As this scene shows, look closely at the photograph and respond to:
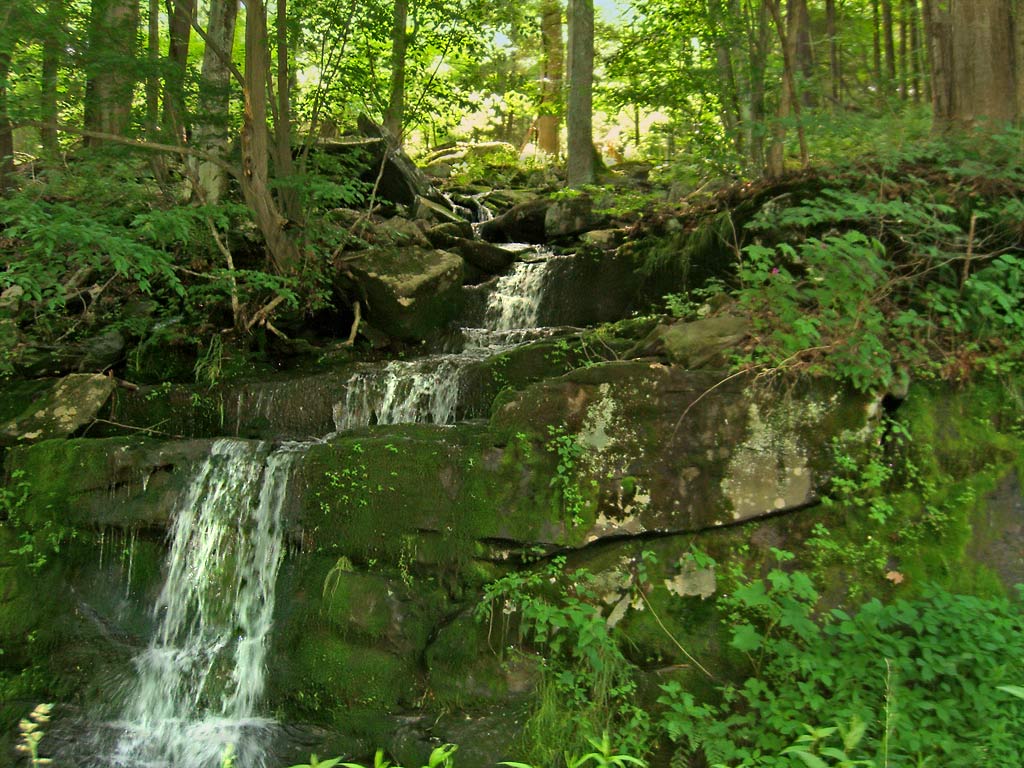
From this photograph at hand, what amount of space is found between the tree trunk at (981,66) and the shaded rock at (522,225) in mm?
5974

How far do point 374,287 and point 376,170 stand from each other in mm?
3837

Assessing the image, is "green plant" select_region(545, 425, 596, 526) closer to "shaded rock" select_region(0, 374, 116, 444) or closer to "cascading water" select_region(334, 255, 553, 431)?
"cascading water" select_region(334, 255, 553, 431)

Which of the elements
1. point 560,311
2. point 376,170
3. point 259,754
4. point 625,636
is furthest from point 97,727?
point 376,170

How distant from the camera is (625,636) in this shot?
4.37m

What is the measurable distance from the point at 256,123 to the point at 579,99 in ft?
24.0

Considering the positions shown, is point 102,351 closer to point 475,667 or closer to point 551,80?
point 475,667

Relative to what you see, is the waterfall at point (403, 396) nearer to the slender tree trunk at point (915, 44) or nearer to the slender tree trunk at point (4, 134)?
the slender tree trunk at point (4, 134)

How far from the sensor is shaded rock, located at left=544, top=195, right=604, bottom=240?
10.5 metres

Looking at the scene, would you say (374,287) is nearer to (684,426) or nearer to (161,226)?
(161,226)

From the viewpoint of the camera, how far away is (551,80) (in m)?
16.1

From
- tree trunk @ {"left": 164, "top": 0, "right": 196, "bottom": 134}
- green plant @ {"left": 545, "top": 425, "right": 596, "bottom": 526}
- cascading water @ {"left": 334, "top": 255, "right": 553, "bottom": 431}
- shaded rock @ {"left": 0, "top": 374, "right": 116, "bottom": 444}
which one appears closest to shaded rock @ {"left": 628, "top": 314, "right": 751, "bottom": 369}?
green plant @ {"left": 545, "top": 425, "right": 596, "bottom": 526}

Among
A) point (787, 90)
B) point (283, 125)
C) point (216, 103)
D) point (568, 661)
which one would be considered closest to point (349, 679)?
point (568, 661)

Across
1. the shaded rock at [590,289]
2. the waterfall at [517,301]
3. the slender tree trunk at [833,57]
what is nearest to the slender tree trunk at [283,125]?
the waterfall at [517,301]

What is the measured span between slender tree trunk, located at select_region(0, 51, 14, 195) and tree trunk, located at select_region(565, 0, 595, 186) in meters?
8.58
